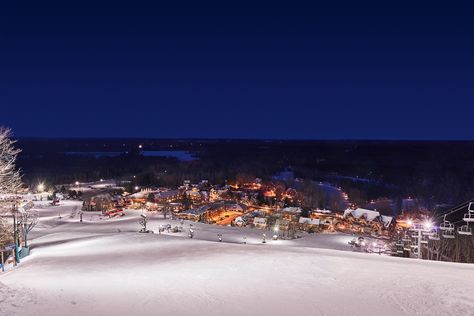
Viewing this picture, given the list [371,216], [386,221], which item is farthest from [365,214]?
[386,221]

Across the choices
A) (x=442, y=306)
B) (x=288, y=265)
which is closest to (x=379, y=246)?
(x=288, y=265)

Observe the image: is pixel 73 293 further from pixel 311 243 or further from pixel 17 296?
pixel 311 243

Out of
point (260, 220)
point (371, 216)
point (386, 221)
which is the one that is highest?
point (260, 220)

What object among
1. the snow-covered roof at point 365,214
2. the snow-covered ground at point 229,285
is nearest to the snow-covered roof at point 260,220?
the snow-covered roof at point 365,214

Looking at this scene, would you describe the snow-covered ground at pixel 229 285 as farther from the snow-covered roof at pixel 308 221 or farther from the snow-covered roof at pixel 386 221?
the snow-covered roof at pixel 386 221

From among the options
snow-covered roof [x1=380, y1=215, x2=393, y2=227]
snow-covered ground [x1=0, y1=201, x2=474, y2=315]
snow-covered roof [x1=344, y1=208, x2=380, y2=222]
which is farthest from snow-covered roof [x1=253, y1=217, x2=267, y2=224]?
snow-covered ground [x1=0, y1=201, x2=474, y2=315]

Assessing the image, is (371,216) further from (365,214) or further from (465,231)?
(465,231)

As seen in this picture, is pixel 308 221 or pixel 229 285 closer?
pixel 229 285

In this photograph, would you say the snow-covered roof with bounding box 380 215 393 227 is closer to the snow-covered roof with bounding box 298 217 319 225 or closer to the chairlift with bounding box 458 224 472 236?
the snow-covered roof with bounding box 298 217 319 225

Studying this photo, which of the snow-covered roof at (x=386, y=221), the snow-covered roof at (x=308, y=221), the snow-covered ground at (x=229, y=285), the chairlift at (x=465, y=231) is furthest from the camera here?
the snow-covered roof at (x=386, y=221)
